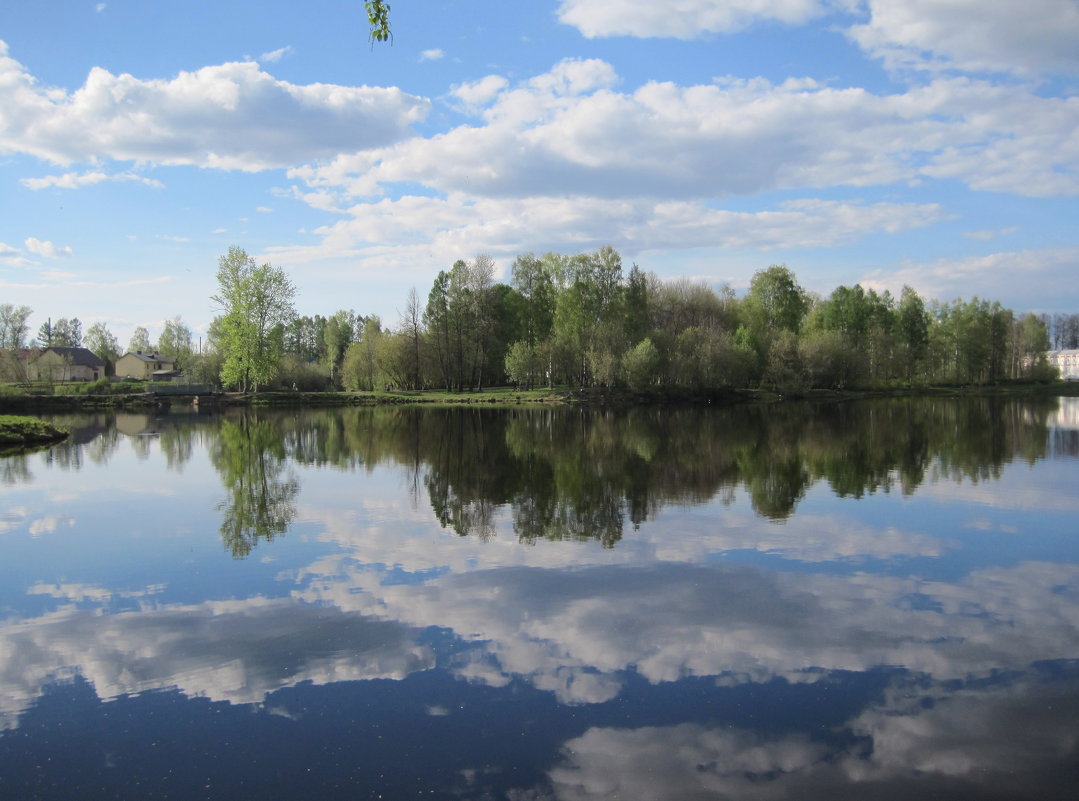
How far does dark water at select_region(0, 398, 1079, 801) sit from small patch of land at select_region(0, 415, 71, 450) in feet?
56.2

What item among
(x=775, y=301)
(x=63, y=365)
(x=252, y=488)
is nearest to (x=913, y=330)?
(x=775, y=301)

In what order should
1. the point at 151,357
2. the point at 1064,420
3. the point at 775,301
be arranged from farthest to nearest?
the point at 151,357 < the point at 775,301 < the point at 1064,420

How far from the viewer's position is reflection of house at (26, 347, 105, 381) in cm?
8694

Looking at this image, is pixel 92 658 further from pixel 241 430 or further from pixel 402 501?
pixel 241 430

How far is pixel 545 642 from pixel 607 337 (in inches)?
2387

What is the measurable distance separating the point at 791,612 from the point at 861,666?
1.79 metres

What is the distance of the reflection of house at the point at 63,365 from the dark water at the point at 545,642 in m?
77.3

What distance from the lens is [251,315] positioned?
70438 millimetres

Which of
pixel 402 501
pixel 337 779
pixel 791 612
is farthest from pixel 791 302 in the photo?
pixel 337 779

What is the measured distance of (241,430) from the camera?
145ft

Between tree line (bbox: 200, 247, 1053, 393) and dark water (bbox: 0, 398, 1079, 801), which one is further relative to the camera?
tree line (bbox: 200, 247, 1053, 393)

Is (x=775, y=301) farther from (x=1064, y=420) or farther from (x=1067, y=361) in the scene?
(x=1067, y=361)

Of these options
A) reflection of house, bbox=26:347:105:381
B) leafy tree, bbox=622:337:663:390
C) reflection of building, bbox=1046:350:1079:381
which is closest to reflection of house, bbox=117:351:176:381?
reflection of house, bbox=26:347:105:381

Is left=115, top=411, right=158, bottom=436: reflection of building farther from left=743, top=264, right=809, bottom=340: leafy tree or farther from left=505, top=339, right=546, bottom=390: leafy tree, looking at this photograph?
left=743, top=264, right=809, bottom=340: leafy tree
